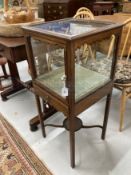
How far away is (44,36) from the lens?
937 millimetres

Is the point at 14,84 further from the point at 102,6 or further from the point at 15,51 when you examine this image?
the point at 102,6

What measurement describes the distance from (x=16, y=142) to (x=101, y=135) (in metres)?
0.76

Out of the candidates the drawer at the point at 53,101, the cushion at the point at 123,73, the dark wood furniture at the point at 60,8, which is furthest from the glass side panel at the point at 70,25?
the dark wood furniture at the point at 60,8

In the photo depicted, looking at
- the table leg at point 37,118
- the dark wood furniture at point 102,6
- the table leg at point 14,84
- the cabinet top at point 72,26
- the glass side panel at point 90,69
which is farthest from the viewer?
the dark wood furniture at point 102,6

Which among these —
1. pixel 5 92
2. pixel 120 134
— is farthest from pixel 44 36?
pixel 5 92

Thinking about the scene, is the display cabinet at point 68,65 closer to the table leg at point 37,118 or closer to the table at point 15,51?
the table at point 15,51

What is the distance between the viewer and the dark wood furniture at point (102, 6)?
13.6 feet

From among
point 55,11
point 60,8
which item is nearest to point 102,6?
point 60,8

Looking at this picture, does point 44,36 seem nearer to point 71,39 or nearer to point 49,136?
point 71,39

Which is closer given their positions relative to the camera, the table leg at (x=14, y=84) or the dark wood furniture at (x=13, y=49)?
the dark wood furniture at (x=13, y=49)

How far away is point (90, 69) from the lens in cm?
148

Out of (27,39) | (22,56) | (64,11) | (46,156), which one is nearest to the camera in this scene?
(27,39)

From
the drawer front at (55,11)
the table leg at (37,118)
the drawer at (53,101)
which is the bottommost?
the table leg at (37,118)

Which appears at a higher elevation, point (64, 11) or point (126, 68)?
point (64, 11)
